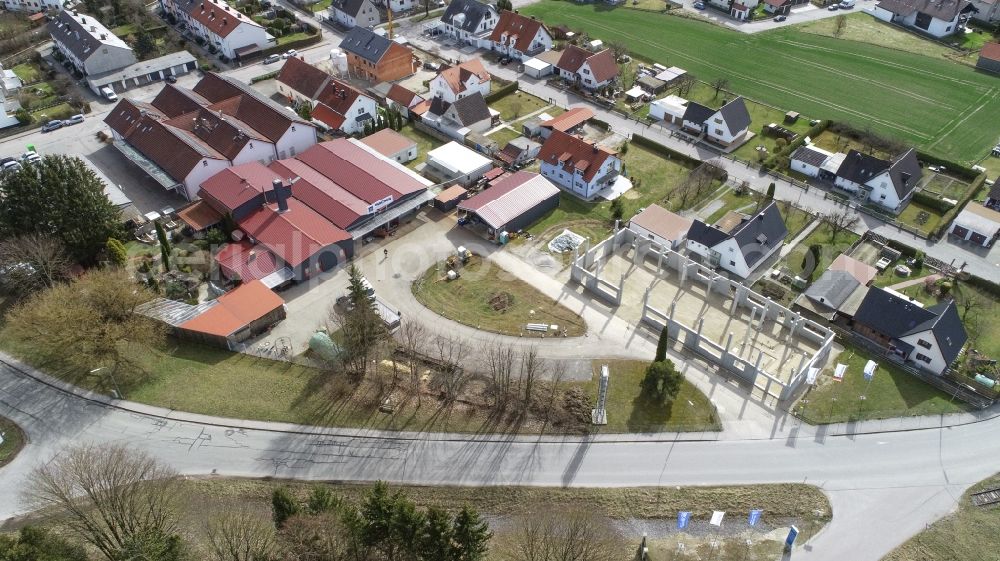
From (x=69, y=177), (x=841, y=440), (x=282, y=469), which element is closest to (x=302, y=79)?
(x=69, y=177)

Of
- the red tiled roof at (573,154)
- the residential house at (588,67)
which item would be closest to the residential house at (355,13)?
the residential house at (588,67)

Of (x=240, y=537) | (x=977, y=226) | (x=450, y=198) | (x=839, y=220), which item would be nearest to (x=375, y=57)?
(x=450, y=198)

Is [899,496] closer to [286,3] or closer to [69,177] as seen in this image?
[69,177]

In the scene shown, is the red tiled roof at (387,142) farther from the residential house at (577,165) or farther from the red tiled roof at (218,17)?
the red tiled roof at (218,17)

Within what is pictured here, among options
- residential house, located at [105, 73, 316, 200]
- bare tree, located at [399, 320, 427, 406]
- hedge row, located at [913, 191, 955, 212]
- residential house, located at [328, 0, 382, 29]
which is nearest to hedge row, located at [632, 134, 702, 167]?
hedge row, located at [913, 191, 955, 212]

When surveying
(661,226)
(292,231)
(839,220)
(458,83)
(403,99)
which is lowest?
(292,231)

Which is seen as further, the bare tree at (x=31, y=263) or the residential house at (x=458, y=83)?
the residential house at (x=458, y=83)

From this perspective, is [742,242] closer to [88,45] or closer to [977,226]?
[977,226]
